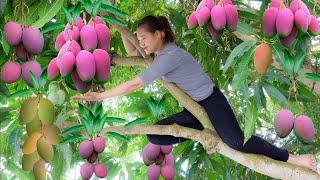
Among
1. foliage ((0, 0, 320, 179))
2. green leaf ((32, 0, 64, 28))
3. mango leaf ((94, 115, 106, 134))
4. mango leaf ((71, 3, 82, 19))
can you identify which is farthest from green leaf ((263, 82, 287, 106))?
mango leaf ((71, 3, 82, 19))

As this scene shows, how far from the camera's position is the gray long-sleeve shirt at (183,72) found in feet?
5.44

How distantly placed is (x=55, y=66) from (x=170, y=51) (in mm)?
820

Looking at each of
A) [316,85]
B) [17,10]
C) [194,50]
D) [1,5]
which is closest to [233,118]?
[316,85]

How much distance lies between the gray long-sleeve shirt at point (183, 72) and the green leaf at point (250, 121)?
296 mm

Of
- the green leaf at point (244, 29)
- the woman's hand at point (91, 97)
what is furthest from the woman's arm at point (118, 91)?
the green leaf at point (244, 29)

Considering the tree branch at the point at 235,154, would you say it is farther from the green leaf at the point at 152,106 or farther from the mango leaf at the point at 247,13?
the mango leaf at the point at 247,13

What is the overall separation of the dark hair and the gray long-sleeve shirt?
0.05m

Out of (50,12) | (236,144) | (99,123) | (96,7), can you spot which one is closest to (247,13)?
(236,144)

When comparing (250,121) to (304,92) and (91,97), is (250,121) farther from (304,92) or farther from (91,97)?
(304,92)

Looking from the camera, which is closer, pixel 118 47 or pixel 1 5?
pixel 1 5

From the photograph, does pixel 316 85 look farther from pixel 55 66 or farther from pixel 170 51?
pixel 55 66

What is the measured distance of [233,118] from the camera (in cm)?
175

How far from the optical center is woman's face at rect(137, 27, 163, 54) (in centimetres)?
168

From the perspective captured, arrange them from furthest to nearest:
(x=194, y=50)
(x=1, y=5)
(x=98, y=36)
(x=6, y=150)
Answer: (x=194, y=50)
(x=6, y=150)
(x=1, y=5)
(x=98, y=36)
